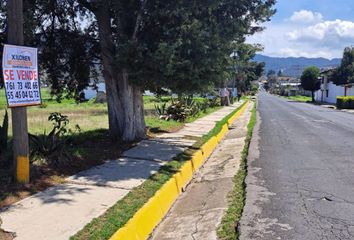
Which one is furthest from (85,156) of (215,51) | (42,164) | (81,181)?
(215,51)

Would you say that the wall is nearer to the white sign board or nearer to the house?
the house

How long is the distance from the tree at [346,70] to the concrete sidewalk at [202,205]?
59.0 m

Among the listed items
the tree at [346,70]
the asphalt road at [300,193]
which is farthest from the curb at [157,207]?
the tree at [346,70]

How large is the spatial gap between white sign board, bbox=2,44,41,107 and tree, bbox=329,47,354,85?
63.5m

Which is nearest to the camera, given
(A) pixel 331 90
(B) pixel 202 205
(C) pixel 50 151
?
(B) pixel 202 205

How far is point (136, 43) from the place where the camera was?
957 centimetres

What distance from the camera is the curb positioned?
5.14m

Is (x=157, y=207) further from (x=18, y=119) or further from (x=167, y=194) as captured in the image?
(x=18, y=119)

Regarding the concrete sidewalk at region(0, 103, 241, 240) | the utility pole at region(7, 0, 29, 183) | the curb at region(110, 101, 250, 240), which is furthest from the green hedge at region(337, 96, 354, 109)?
the utility pole at region(7, 0, 29, 183)

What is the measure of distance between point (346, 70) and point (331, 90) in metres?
5.20

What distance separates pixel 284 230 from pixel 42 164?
4261 millimetres

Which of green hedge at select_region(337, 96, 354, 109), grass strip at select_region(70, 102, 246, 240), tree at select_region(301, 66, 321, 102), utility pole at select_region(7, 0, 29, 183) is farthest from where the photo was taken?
tree at select_region(301, 66, 321, 102)

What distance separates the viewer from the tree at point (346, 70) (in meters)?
65.2

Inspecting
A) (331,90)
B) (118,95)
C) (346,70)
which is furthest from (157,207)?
(331,90)
